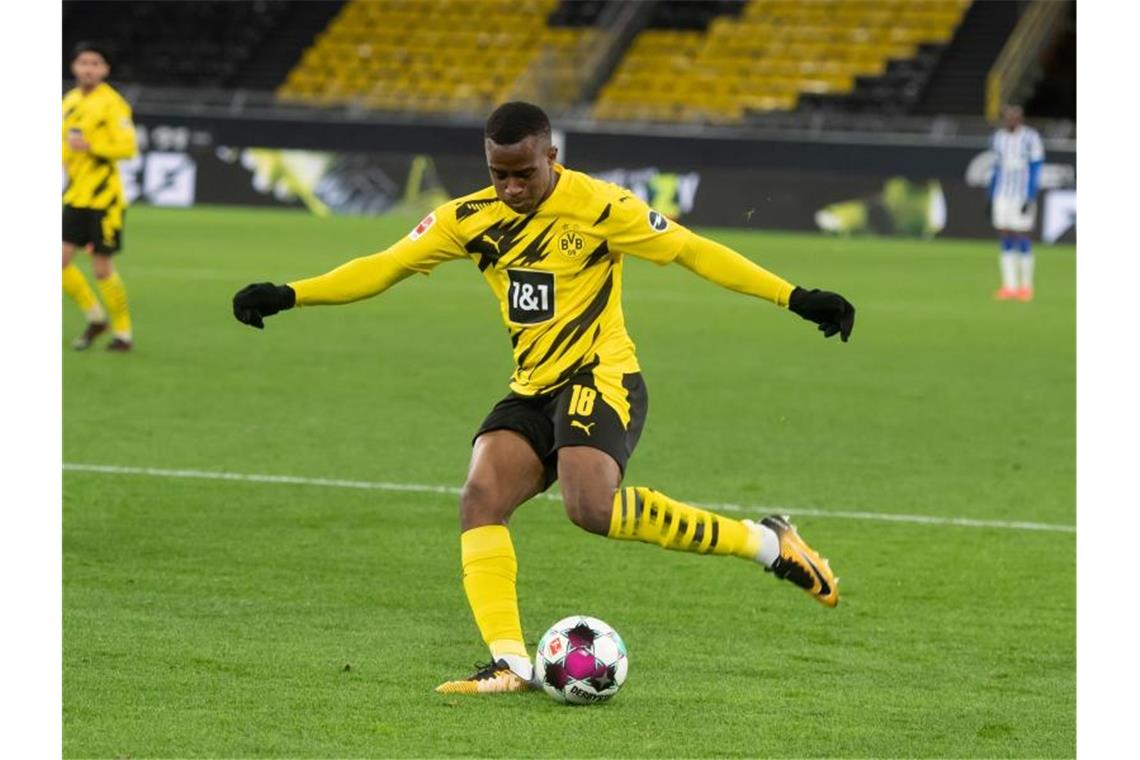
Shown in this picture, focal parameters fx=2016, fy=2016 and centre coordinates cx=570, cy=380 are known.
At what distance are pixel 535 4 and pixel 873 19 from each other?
6041 mm

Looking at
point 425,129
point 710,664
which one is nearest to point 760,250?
point 425,129

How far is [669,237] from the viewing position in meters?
5.98

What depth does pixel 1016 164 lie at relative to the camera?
A: 21672 mm

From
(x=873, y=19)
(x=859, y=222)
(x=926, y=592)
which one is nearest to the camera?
(x=926, y=592)

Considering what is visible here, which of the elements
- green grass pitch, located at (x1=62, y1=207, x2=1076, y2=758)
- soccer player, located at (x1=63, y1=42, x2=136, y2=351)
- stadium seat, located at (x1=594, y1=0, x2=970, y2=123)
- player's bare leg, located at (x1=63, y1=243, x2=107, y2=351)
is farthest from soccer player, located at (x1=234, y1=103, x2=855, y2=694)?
stadium seat, located at (x1=594, y1=0, x2=970, y2=123)

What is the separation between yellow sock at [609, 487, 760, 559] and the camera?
5.80 metres

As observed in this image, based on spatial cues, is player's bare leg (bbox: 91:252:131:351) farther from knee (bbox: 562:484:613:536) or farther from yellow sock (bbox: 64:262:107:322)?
knee (bbox: 562:484:613:536)

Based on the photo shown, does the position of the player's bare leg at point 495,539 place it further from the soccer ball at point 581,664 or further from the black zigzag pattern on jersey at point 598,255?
the black zigzag pattern on jersey at point 598,255

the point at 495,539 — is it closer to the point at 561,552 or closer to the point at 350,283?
the point at 350,283

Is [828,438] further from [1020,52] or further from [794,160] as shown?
[1020,52]

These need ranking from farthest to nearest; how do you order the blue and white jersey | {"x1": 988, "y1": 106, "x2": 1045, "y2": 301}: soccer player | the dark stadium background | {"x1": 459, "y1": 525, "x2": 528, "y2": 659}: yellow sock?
the dark stadium background, the blue and white jersey, {"x1": 988, "y1": 106, "x2": 1045, "y2": 301}: soccer player, {"x1": 459, "y1": 525, "x2": 528, "y2": 659}: yellow sock

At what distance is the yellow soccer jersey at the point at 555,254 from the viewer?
5965mm

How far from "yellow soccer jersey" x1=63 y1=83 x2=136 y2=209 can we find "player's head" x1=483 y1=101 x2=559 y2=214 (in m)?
8.73

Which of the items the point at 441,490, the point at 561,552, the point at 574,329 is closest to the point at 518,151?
the point at 574,329
